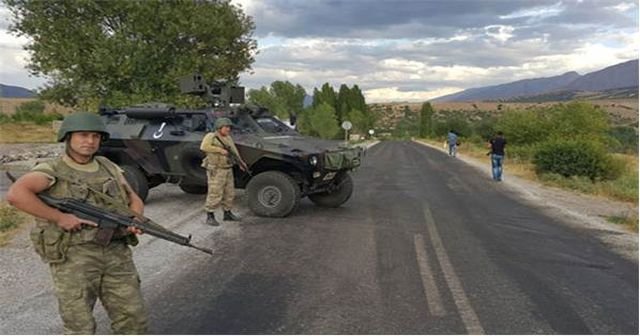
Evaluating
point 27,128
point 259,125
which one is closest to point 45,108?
point 27,128

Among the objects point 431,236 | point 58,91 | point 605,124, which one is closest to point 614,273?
point 431,236

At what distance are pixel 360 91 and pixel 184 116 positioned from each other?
9148 cm

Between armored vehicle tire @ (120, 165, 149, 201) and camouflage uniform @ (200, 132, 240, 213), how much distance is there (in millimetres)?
1968

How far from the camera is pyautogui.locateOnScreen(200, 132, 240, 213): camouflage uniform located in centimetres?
906

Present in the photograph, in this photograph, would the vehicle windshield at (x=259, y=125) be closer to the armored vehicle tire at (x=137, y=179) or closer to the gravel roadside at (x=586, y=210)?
the armored vehicle tire at (x=137, y=179)

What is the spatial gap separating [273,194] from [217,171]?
989mm

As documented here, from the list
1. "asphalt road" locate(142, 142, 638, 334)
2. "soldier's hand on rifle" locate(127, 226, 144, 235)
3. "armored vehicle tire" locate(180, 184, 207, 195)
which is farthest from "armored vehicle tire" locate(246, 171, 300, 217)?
"soldier's hand on rifle" locate(127, 226, 144, 235)

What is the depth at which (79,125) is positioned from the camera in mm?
3395

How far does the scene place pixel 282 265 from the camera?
650cm

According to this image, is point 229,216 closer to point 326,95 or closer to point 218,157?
point 218,157

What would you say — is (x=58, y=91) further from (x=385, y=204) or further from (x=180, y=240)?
(x=180, y=240)

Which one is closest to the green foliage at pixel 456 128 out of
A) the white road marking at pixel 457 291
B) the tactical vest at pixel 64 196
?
the white road marking at pixel 457 291

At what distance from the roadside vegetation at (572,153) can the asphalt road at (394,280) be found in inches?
133

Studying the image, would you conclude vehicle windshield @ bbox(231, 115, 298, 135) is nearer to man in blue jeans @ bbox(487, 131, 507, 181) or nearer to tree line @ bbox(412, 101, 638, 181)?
man in blue jeans @ bbox(487, 131, 507, 181)
